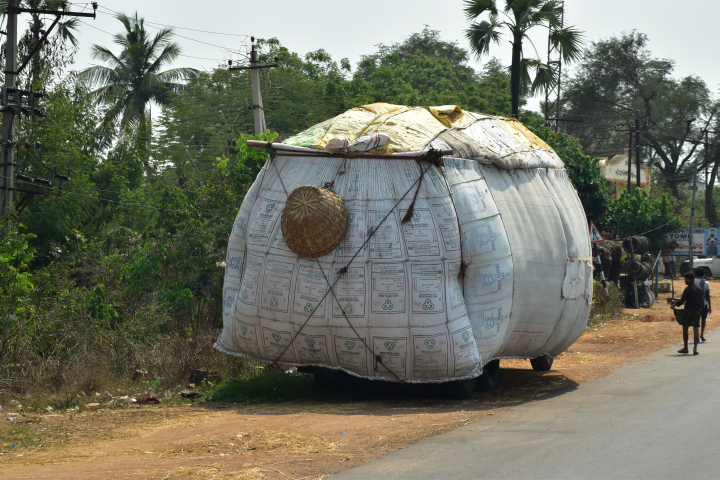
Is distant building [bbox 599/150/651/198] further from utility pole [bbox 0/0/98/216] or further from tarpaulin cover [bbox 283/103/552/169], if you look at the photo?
tarpaulin cover [bbox 283/103/552/169]

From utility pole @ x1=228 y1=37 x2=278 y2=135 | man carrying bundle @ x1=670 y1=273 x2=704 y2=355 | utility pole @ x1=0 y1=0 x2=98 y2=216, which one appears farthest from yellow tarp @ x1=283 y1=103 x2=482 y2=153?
utility pole @ x1=228 y1=37 x2=278 y2=135

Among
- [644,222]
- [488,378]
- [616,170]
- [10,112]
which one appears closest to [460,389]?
[488,378]

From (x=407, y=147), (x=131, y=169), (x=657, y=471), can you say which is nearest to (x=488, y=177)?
(x=407, y=147)

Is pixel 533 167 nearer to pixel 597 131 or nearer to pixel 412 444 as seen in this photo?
pixel 412 444

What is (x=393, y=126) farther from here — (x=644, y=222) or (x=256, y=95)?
(x=644, y=222)

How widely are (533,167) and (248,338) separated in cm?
486

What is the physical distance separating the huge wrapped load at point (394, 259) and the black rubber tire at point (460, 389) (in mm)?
532

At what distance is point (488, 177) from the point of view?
10.6 m

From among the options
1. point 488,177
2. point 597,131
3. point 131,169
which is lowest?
point 488,177

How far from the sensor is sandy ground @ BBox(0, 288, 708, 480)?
6715 mm

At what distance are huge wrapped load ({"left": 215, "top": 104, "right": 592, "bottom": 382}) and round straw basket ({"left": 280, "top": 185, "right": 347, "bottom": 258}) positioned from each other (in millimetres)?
29

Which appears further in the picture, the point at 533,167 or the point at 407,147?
the point at 533,167

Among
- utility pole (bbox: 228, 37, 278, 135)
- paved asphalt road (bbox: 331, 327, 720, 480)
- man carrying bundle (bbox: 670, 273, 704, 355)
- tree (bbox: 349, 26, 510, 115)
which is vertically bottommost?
paved asphalt road (bbox: 331, 327, 720, 480)

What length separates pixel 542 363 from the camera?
43.1ft
